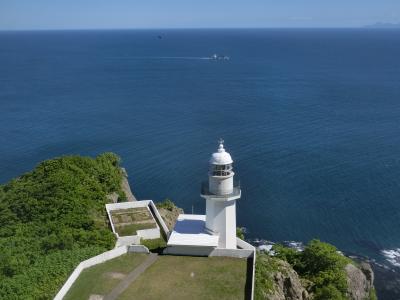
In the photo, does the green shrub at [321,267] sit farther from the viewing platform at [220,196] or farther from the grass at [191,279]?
the viewing platform at [220,196]

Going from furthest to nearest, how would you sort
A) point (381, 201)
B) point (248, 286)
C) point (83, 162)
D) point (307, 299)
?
1. point (381, 201)
2. point (83, 162)
3. point (307, 299)
4. point (248, 286)

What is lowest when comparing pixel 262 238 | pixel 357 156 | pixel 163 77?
pixel 262 238

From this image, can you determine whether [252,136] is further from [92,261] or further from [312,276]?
[92,261]

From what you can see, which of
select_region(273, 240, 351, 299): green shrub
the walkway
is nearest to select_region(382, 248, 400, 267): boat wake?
select_region(273, 240, 351, 299): green shrub

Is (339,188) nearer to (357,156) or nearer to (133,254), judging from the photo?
(357,156)

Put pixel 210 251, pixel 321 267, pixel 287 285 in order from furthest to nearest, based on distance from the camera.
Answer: pixel 321 267
pixel 287 285
pixel 210 251

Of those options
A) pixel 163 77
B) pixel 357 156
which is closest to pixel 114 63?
pixel 163 77

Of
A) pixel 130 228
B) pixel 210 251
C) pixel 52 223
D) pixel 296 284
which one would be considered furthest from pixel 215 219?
pixel 52 223

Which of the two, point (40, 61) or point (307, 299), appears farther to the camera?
point (40, 61)
